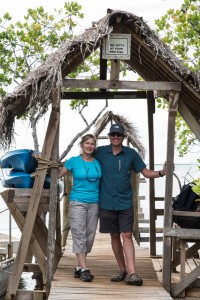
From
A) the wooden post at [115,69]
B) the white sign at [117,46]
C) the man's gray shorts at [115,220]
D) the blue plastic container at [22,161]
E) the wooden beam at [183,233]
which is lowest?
the wooden beam at [183,233]

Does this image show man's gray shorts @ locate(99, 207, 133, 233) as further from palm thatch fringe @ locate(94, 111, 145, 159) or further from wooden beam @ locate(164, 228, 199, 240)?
palm thatch fringe @ locate(94, 111, 145, 159)

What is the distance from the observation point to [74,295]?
705 cm

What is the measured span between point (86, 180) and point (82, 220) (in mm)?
419

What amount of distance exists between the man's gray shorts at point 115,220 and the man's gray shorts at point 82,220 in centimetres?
10

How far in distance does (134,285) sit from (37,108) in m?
2.06

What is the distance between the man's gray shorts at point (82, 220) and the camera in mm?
7762

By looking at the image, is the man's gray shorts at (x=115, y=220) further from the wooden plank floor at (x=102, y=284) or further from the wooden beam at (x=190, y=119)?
the wooden beam at (x=190, y=119)

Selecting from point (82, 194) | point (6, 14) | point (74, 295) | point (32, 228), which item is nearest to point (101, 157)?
point (82, 194)

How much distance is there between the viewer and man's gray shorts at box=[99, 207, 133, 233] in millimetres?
7734

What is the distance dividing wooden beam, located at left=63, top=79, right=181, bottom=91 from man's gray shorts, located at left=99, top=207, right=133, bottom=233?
50.6 inches

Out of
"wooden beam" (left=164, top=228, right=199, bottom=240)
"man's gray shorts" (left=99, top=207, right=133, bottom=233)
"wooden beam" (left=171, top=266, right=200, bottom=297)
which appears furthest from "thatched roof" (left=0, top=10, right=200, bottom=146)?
"wooden beam" (left=171, top=266, right=200, bottom=297)

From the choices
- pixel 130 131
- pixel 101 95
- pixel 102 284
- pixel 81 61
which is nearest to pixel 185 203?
pixel 102 284

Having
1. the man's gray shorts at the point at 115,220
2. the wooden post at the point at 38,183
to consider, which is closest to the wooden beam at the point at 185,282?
the man's gray shorts at the point at 115,220

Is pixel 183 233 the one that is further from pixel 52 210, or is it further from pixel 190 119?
pixel 52 210
